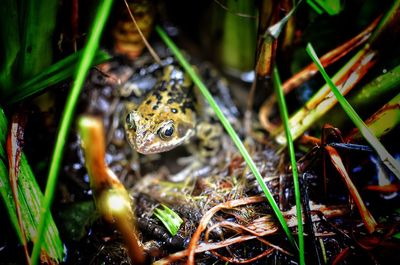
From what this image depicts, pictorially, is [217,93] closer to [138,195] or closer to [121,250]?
[138,195]

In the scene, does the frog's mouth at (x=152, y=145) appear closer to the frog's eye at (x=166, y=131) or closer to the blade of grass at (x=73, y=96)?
the frog's eye at (x=166, y=131)

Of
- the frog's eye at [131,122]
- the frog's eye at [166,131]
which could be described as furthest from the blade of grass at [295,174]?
the frog's eye at [131,122]

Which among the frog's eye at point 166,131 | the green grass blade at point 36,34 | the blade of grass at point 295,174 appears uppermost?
the green grass blade at point 36,34

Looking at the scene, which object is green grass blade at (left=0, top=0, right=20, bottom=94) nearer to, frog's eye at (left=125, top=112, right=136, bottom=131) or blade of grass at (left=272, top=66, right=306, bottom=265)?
frog's eye at (left=125, top=112, right=136, bottom=131)

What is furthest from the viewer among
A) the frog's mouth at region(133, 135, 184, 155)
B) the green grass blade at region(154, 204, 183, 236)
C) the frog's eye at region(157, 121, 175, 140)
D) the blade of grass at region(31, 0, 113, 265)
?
the frog's eye at region(157, 121, 175, 140)

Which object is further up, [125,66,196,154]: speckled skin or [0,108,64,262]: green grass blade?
[125,66,196,154]: speckled skin

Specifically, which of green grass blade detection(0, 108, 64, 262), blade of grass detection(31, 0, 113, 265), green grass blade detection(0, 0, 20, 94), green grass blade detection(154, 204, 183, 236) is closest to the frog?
green grass blade detection(154, 204, 183, 236)

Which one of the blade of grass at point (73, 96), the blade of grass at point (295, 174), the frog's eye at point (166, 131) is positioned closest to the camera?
the blade of grass at point (73, 96)

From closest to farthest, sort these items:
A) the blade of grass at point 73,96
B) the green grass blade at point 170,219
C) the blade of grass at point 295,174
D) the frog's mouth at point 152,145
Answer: the blade of grass at point 73,96
the blade of grass at point 295,174
the green grass blade at point 170,219
the frog's mouth at point 152,145
